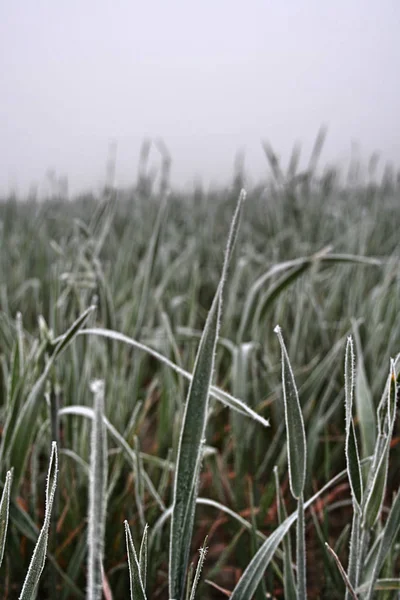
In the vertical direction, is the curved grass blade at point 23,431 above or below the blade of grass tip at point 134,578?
below

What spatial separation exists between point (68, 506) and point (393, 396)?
361mm

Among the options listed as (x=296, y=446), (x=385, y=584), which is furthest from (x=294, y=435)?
(x=385, y=584)

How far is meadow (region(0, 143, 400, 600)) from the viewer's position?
27cm

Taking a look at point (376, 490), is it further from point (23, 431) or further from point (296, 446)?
point (23, 431)

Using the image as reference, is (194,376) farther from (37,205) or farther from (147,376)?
(37,205)

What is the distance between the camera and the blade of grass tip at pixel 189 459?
0.88ft

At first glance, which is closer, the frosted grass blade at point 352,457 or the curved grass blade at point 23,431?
the frosted grass blade at point 352,457

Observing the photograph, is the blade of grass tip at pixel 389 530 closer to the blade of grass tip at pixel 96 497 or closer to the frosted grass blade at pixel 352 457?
the frosted grass blade at pixel 352 457

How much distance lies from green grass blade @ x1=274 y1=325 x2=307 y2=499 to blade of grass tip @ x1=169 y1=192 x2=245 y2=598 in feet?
0.12

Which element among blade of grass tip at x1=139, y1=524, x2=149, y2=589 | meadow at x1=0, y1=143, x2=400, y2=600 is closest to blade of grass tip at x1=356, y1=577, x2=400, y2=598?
meadow at x1=0, y1=143, x2=400, y2=600

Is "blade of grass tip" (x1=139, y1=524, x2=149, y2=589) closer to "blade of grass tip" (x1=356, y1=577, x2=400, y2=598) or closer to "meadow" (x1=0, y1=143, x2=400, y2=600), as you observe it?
"meadow" (x1=0, y1=143, x2=400, y2=600)

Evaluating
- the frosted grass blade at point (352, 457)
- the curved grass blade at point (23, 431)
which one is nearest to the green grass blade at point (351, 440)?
the frosted grass blade at point (352, 457)

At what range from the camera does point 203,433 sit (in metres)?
0.27

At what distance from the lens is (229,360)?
895 mm
